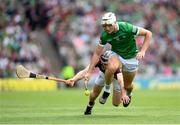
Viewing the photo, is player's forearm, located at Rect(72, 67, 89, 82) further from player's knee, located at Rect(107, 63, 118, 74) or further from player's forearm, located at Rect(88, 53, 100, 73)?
player's knee, located at Rect(107, 63, 118, 74)

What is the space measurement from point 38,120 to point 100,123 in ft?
5.02

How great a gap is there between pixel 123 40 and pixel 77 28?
2265cm

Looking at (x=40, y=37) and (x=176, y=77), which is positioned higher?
(x=40, y=37)

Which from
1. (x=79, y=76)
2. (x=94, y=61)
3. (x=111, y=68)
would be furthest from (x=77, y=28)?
(x=111, y=68)

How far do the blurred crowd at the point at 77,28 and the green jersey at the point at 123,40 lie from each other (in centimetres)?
2042

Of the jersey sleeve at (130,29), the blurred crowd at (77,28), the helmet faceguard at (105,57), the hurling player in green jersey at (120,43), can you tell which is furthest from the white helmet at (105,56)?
the blurred crowd at (77,28)

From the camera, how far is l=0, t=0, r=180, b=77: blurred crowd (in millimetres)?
34594

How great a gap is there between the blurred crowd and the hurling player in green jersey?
20.3 meters

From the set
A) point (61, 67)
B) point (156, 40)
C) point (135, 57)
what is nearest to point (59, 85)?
point (61, 67)

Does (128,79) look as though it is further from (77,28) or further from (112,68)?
(77,28)

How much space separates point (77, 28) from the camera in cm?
3650

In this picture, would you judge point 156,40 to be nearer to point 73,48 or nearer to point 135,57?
point 73,48

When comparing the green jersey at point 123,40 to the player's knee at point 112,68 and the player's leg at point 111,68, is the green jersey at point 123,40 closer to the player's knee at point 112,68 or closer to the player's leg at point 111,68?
the player's leg at point 111,68

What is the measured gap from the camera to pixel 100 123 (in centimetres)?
1173
